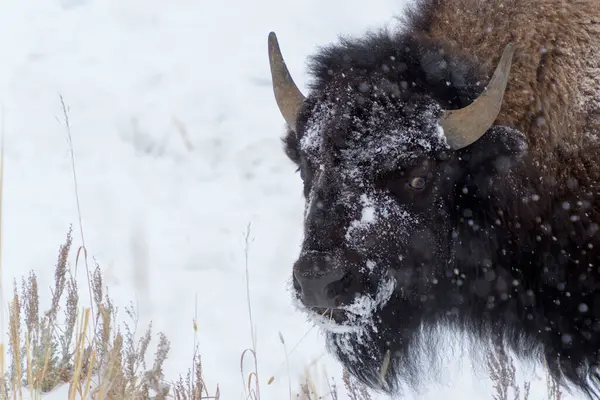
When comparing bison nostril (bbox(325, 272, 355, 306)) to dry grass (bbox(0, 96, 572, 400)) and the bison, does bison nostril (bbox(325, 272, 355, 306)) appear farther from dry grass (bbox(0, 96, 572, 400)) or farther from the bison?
dry grass (bbox(0, 96, 572, 400))

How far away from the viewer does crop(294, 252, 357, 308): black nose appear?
278 cm

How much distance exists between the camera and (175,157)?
7328mm

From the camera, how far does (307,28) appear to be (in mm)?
8945

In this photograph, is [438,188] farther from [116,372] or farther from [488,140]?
[116,372]

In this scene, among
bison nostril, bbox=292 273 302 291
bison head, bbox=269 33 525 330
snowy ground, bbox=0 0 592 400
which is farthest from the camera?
snowy ground, bbox=0 0 592 400

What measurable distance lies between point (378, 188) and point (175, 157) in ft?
14.8

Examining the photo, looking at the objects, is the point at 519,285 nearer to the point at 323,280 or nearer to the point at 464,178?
the point at 464,178

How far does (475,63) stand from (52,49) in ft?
21.1

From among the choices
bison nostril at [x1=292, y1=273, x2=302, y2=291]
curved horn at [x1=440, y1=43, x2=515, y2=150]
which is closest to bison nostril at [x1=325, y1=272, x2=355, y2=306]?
bison nostril at [x1=292, y1=273, x2=302, y2=291]

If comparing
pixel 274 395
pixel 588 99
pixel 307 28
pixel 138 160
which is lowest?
pixel 274 395

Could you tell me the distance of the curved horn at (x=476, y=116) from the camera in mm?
3074

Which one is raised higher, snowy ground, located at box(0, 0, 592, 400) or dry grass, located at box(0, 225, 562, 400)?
snowy ground, located at box(0, 0, 592, 400)

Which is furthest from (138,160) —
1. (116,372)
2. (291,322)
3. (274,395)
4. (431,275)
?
(116,372)

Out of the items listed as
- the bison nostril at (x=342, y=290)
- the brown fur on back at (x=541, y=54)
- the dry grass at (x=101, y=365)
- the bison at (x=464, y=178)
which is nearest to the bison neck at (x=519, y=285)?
the bison at (x=464, y=178)
